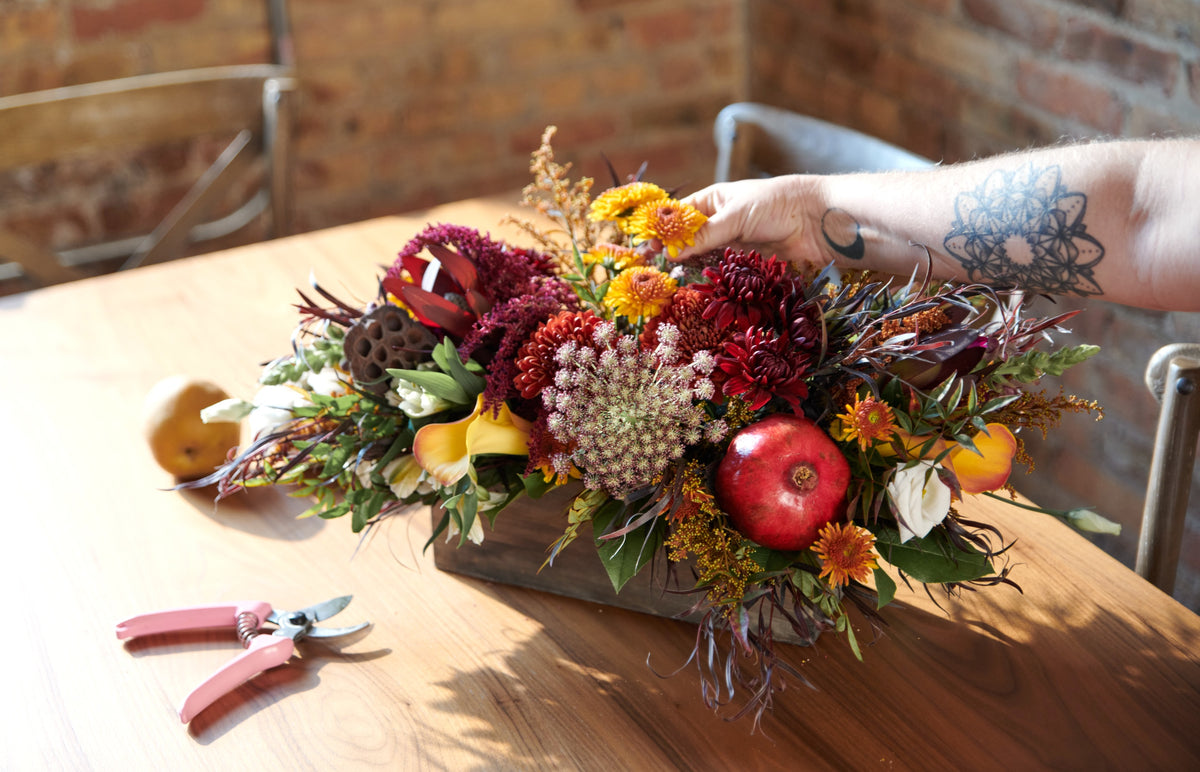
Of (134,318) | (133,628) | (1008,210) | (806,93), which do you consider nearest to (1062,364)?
(1008,210)

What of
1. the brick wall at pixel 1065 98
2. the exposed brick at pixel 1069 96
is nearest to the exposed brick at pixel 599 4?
the brick wall at pixel 1065 98

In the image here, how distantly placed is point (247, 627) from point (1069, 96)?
4.90 ft

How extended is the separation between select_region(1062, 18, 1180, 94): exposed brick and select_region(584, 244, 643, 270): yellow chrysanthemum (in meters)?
1.07

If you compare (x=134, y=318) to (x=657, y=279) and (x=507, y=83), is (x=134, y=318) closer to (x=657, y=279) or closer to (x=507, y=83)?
(x=657, y=279)

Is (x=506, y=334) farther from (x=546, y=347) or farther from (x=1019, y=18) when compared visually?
(x=1019, y=18)

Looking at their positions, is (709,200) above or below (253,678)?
above

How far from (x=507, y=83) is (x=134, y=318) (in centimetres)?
119

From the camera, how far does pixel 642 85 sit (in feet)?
7.58

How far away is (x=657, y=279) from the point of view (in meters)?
0.72

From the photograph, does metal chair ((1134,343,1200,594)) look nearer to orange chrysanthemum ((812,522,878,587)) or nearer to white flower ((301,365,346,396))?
orange chrysanthemum ((812,522,878,587))

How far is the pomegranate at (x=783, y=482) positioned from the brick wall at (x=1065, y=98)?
3.65ft

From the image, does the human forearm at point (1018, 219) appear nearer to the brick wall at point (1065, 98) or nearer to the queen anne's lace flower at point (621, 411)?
the queen anne's lace flower at point (621, 411)

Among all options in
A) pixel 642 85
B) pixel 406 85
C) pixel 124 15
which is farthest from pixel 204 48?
pixel 642 85

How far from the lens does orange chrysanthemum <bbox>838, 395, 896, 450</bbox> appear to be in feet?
2.03
